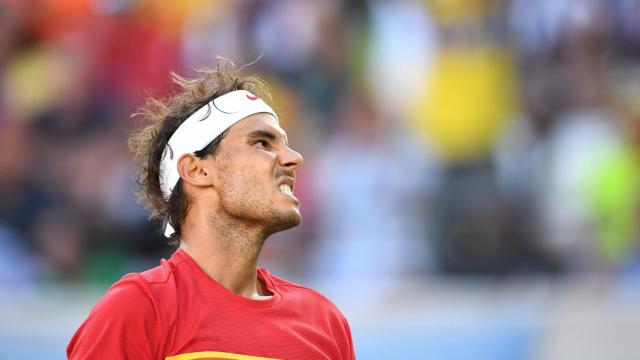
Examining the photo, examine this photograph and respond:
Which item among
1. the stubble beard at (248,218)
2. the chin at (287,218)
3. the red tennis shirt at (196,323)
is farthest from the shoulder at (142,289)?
the chin at (287,218)

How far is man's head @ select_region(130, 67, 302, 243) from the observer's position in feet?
12.8

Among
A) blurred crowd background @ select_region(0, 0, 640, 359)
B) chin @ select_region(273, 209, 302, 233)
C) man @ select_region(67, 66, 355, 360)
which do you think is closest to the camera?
man @ select_region(67, 66, 355, 360)

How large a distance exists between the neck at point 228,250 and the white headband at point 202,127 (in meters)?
0.21

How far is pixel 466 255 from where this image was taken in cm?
792

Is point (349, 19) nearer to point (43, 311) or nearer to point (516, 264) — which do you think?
point (516, 264)

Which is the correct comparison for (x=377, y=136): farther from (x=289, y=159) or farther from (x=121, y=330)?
(x=121, y=330)

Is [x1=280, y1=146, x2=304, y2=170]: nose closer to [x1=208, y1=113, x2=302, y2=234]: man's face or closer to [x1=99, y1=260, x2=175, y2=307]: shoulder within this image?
[x1=208, y1=113, x2=302, y2=234]: man's face

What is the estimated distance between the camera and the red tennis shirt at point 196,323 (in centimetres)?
344

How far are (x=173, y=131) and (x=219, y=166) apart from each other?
0.88 feet

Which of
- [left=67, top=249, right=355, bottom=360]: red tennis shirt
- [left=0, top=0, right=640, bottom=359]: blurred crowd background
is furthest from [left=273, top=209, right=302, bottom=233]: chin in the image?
[left=0, top=0, right=640, bottom=359]: blurred crowd background

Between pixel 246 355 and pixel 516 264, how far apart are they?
4.63m

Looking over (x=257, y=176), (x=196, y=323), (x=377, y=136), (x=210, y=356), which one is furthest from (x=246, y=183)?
(x=377, y=136)

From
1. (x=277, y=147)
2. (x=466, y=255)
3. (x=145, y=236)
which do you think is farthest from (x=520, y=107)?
(x=277, y=147)

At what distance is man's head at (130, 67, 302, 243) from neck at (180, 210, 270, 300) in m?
0.03
